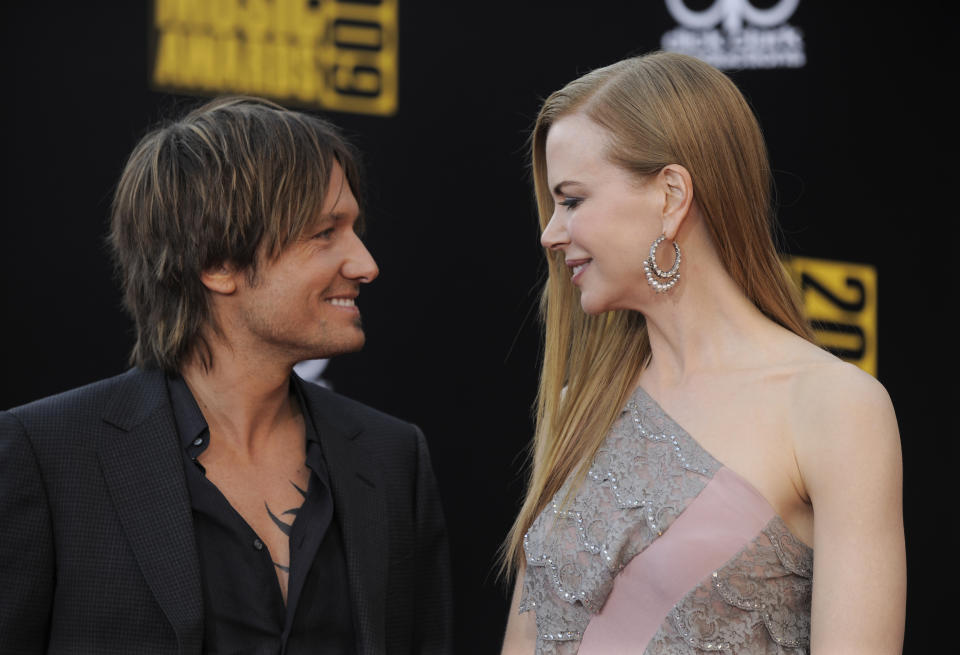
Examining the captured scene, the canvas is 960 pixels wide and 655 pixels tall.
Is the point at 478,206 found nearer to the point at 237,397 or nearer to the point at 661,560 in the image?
the point at 237,397

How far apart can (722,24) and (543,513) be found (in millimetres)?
2874

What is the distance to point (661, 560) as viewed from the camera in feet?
6.90

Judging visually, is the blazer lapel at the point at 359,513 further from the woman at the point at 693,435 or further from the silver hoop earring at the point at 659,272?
the silver hoop earring at the point at 659,272

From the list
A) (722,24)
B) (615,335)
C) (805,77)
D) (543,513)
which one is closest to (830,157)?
(805,77)

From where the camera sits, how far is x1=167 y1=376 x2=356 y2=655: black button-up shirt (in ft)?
7.29

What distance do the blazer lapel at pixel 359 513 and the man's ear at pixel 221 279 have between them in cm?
28

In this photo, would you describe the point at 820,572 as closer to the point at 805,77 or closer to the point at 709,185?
the point at 709,185

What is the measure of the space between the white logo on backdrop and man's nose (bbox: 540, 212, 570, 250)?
99.4 inches

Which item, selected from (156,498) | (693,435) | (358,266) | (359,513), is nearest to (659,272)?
(693,435)

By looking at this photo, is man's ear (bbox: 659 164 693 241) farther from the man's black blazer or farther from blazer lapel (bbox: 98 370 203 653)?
blazer lapel (bbox: 98 370 203 653)

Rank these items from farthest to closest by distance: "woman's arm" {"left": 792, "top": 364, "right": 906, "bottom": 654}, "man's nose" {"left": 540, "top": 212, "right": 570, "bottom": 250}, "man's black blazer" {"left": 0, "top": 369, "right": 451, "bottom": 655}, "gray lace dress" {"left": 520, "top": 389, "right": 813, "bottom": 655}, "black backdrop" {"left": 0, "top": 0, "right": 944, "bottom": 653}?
"black backdrop" {"left": 0, "top": 0, "right": 944, "bottom": 653} → "man's nose" {"left": 540, "top": 212, "right": 570, "bottom": 250} → "man's black blazer" {"left": 0, "top": 369, "right": 451, "bottom": 655} → "gray lace dress" {"left": 520, "top": 389, "right": 813, "bottom": 655} → "woman's arm" {"left": 792, "top": 364, "right": 906, "bottom": 654}

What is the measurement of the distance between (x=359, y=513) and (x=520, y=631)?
39 cm

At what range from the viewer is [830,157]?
4.72m

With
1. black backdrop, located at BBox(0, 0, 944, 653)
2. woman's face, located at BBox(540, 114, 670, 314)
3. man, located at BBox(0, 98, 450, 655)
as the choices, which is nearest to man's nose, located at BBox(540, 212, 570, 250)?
woman's face, located at BBox(540, 114, 670, 314)
